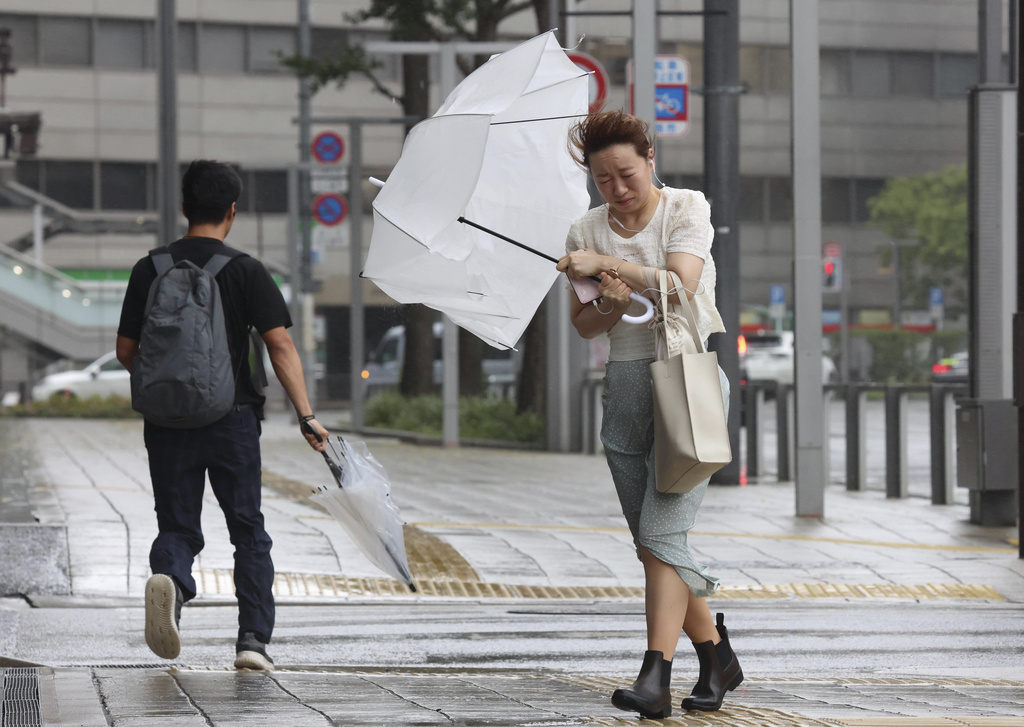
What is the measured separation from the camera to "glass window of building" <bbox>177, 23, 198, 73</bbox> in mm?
46625

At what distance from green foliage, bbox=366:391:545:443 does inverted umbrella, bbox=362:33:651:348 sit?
1520 centimetres

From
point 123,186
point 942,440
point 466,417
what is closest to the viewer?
point 942,440

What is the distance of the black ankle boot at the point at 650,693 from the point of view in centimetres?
435

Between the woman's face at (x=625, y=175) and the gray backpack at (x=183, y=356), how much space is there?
158 cm

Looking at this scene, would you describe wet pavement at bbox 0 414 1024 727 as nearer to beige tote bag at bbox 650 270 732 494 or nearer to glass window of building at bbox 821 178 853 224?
beige tote bag at bbox 650 270 732 494

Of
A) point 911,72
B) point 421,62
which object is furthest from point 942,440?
point 911,72

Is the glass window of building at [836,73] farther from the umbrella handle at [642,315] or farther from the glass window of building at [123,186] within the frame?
the umbrella handle at [642,315]

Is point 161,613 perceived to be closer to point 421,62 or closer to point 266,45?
point 421,62

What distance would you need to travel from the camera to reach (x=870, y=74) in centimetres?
4500

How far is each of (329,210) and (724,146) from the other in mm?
13647

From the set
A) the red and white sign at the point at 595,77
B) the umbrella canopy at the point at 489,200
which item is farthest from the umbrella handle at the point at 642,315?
the red and white sign at the point at 595,77

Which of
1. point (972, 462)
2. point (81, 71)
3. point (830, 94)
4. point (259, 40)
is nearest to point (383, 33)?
point (259, 40)

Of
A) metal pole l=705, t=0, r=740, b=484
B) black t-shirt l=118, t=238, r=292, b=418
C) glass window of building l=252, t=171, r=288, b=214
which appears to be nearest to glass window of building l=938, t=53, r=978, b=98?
glass window of building l=252, t=171, r=288, b=214

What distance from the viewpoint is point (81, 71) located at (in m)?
45.8
